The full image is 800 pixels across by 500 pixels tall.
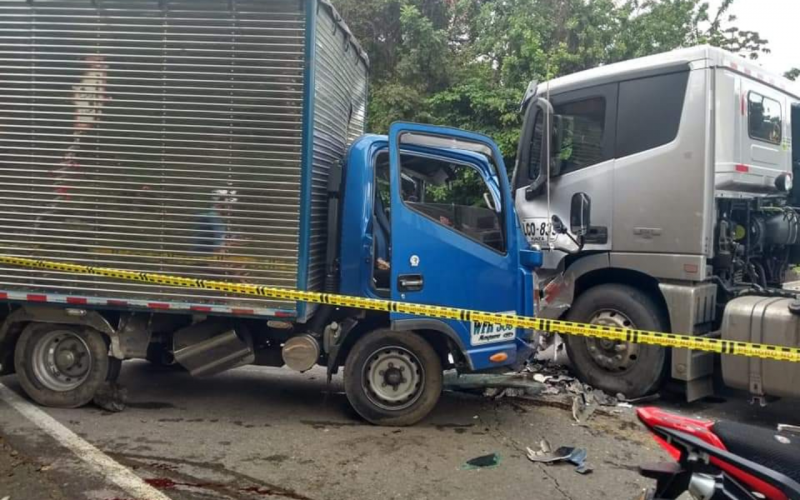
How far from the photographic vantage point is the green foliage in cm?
1236

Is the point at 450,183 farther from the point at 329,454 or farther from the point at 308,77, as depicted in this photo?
the point at 329,454

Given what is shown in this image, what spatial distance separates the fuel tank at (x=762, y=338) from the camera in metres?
5.07

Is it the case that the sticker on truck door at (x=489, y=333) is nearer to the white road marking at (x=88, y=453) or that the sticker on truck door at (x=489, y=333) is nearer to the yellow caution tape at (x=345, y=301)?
the yellow caution tape at (x=345, y=301)

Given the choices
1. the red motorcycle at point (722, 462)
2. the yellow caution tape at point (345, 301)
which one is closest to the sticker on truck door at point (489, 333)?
the yellow caution tape at point (345, 301)

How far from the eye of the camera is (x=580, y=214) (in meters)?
6.28

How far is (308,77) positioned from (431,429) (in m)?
2.89

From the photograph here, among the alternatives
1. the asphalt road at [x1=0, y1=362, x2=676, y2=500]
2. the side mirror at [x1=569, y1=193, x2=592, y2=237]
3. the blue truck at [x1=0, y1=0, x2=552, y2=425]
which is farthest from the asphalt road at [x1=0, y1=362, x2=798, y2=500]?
the side mirror at [x1=569, y1=193, x2=592, y2=237]

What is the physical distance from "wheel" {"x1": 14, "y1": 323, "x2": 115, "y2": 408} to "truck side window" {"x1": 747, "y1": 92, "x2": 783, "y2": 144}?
20.1ft

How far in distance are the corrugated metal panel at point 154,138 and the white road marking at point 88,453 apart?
102 centimetres

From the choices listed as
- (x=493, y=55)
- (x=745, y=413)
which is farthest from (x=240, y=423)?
(x=493, y=55)

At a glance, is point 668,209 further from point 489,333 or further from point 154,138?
point 154,138

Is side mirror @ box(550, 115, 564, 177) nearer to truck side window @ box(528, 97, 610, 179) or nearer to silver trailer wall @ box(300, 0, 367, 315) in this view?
truck side window @ box(528, 97, 610, 179)

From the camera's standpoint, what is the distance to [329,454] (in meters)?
4.54

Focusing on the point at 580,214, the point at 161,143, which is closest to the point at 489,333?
the point at 580,214
